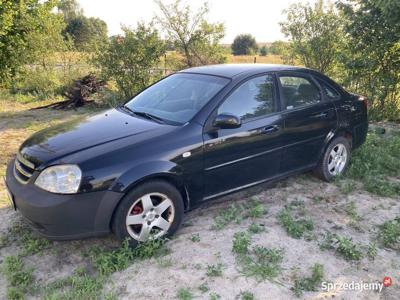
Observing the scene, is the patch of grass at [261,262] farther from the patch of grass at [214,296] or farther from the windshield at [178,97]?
the windshield at [178,97]

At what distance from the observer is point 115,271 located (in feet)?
10.6

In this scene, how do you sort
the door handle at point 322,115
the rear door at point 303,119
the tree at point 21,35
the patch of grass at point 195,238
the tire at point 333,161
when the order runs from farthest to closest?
the tree at point 21,35
the tire at point 333,161
the door handle at point 322,115
the rear door at point 303,119
the patch of grass at point 195,238

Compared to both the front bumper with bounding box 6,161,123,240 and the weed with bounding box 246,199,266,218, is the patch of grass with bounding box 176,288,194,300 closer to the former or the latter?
the front bumper with bounding box 6,161,123,240

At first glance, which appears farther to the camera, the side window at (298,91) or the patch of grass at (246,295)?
the side window at (298,91)

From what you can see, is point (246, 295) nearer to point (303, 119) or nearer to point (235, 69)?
point (303, 119)

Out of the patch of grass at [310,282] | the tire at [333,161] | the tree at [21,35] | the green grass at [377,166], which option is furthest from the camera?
the tree at [21,35]

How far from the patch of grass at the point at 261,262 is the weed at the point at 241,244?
0.06 m

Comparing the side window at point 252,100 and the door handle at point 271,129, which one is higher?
the side window at point 252,100

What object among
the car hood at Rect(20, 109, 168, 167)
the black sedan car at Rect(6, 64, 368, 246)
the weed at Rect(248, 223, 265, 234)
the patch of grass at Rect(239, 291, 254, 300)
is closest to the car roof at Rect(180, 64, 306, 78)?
the black sedan car at Rect(6, 64, 368, 246)

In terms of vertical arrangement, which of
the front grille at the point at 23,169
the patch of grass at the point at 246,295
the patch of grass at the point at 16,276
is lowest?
the patch of grass at the point at 16,276

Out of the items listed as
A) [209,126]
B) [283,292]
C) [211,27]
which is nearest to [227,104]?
[209,126]

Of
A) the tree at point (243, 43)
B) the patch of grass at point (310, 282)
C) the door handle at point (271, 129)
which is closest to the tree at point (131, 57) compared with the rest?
the door handle at point (271, 129)

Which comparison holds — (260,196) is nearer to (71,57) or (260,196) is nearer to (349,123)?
(349,123)

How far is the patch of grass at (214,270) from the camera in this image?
312cm
